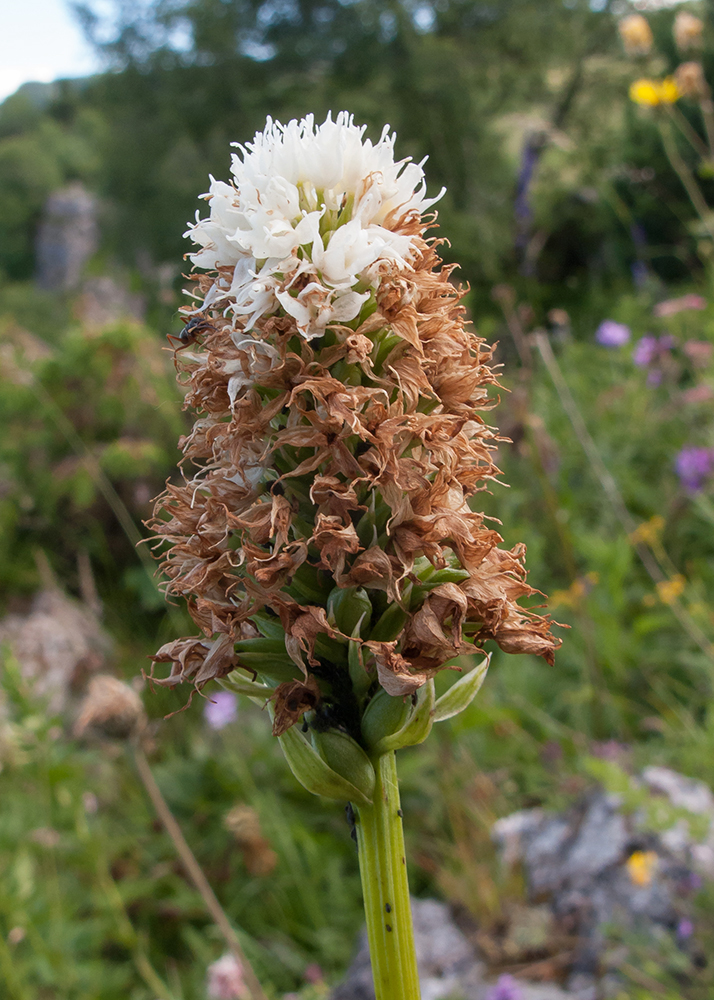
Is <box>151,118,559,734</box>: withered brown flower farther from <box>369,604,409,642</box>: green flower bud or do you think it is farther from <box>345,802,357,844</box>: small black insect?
<box>345,802,357,844</box>: small black insect

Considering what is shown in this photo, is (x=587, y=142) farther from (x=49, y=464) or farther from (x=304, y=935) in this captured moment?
(x=304, y=935)

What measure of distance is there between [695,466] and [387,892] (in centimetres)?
372

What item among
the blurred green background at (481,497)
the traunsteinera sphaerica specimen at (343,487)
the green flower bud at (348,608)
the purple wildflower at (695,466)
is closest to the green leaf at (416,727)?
the traunsteinera sphaerica specimen at (343,487)

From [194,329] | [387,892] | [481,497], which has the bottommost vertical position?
[481,497]

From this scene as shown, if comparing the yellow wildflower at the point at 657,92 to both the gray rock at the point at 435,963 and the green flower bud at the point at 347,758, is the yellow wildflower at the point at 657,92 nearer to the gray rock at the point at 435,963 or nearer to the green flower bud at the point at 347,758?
the gray rock at the point at 435,963

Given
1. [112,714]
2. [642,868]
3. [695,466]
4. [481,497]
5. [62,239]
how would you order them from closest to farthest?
[112,714] < [642,868] < [695,466] < [481,497] < [62,239]

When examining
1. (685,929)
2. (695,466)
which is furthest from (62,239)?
(685,929)

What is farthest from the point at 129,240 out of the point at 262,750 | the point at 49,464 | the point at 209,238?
the point at 209,238

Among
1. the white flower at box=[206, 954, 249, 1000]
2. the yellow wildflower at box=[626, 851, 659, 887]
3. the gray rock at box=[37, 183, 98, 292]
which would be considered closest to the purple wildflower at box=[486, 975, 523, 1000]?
the yellow wildflower at box=[626, 851, 659, 887]

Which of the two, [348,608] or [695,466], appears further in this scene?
[695,466]

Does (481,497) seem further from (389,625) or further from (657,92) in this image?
(389,625)

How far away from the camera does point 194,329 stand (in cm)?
119

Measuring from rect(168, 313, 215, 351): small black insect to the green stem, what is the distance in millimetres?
696

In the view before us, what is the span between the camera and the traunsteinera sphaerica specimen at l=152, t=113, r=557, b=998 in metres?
1.04
